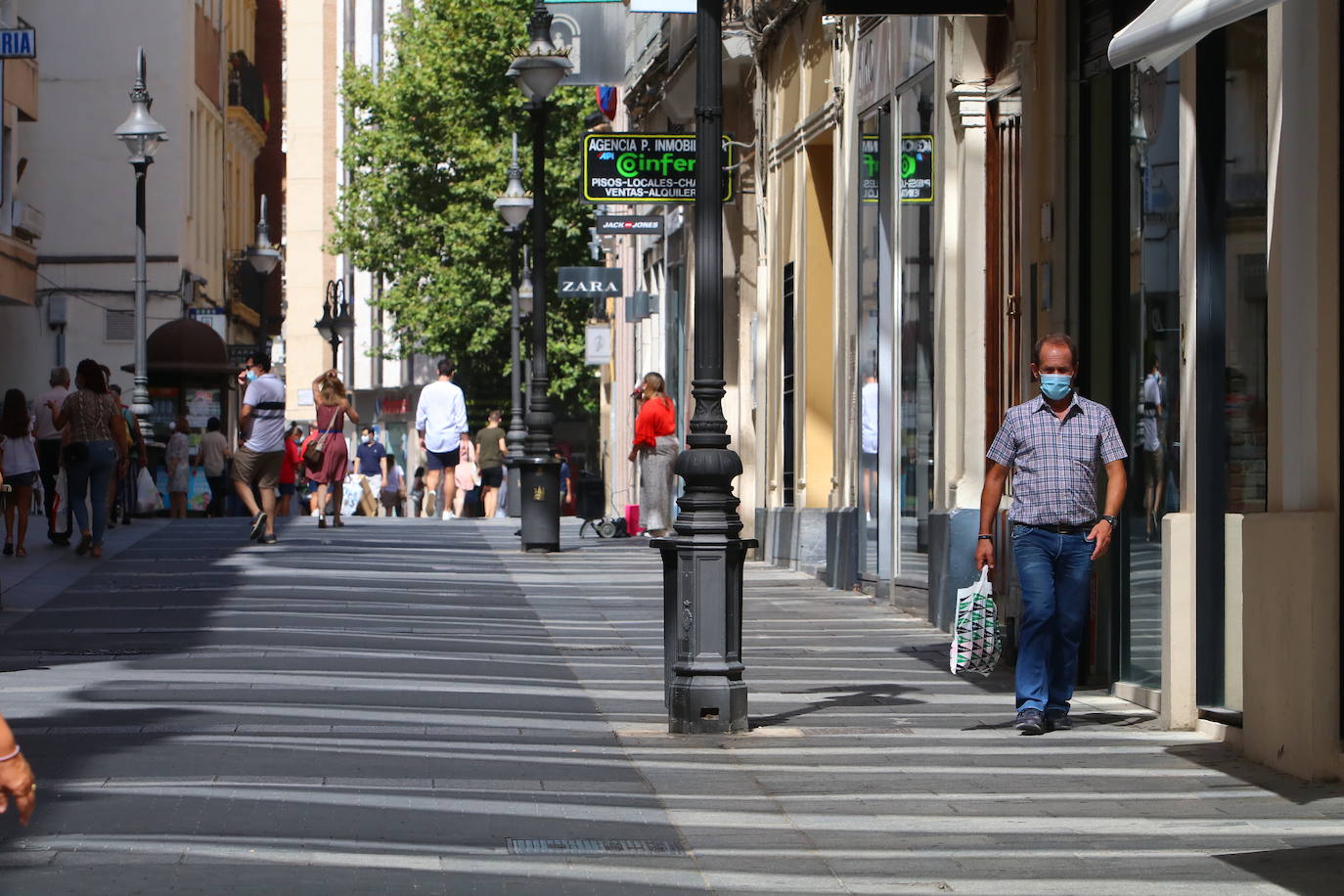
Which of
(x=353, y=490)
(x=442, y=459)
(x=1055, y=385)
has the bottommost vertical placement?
(x=353, y=490)

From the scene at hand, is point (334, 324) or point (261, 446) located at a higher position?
point (334, 324)

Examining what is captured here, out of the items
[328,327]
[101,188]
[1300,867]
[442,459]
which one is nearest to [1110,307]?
[1300,867]

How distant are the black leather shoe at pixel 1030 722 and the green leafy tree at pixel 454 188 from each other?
4226 centimetres

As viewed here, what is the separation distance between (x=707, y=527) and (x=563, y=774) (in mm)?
2057

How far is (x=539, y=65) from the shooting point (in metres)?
24.4

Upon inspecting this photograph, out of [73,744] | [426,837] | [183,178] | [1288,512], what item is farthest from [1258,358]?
[183,178]

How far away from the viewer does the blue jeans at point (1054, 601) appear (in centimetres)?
1117

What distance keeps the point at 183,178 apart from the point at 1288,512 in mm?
42354

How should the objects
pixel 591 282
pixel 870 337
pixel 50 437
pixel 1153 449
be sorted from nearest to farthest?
pixel 1153 449, pixel 870 337, pixel 50 437, pixel 591 282

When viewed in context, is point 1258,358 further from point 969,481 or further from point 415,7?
point 415,7

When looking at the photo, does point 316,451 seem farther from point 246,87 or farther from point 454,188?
point 246,87

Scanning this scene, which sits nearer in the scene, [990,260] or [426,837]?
[426,837]

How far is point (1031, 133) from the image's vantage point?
45.8ft

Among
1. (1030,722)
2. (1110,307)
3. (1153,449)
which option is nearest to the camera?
(1030,722)
